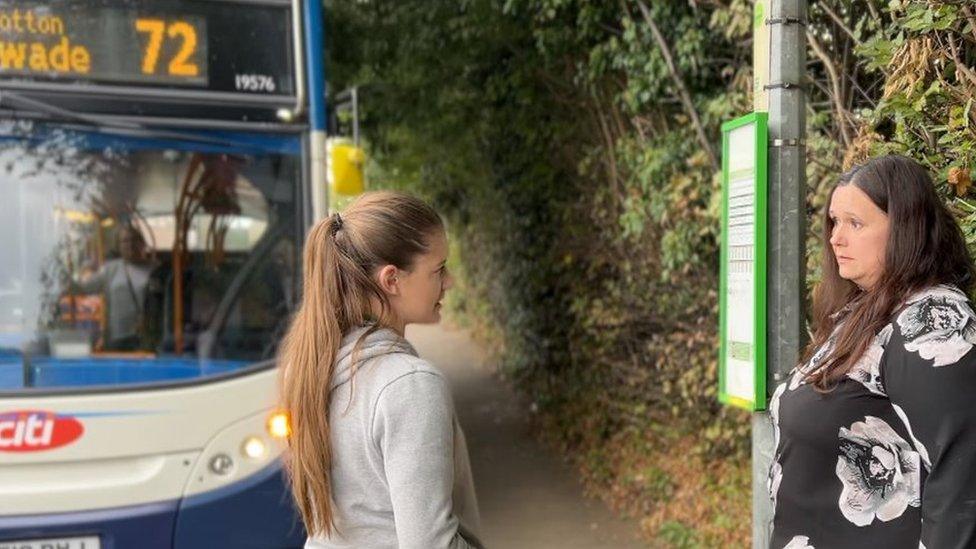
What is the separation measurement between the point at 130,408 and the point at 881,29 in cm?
346

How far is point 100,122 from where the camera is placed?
14.6 ft

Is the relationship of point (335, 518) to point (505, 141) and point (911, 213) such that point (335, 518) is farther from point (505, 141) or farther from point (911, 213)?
point (505, 141)

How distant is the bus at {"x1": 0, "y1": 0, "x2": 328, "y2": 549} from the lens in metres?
4.19

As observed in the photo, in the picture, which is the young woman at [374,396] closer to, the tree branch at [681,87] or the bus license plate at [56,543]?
the bus license plate at [56,543]

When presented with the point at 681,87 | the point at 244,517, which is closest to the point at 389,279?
the point at 244,517

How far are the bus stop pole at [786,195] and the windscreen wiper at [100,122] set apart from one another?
2661 mm

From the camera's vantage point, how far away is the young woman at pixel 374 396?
6.09ft

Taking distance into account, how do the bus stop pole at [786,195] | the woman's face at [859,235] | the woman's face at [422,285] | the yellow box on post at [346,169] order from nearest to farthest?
the woman's face at [422,285]
the woman's face at [859,235]
the bus stop pole at [786,195]
the yellow box on post at [346,169]

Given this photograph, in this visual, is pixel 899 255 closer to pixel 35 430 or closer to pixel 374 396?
pixel 374 396

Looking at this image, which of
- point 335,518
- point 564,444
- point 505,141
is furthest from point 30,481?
point 505,141

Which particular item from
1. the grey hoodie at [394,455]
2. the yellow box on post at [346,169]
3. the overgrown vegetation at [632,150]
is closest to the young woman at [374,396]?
the grey hoodie at [394,455]

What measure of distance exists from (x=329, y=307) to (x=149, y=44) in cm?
302

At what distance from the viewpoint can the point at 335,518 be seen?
1.99 metres

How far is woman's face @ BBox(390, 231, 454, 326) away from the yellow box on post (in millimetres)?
2670
